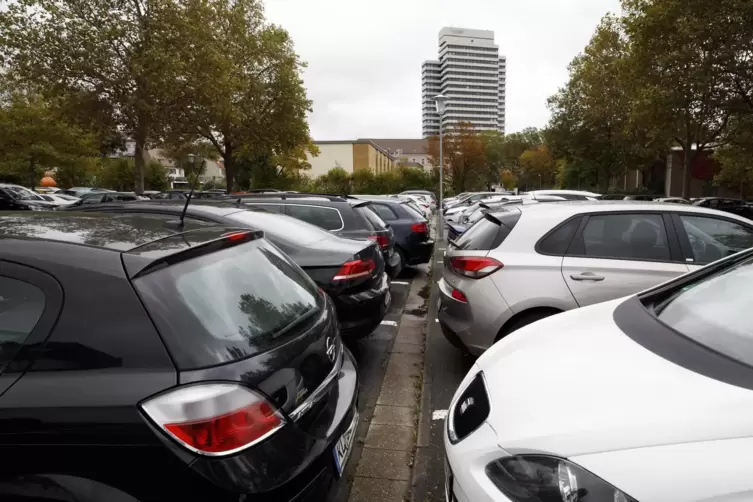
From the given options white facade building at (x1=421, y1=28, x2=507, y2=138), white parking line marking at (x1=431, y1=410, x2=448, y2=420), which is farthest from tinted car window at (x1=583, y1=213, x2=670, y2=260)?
white facade building at (x1=421, y1=28, x2=507, y2=138)

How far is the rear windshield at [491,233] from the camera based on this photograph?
170 inches

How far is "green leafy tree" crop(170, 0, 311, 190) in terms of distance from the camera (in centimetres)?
2117

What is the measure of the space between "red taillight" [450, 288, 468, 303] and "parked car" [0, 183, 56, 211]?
18843mm

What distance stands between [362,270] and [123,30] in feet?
55.0

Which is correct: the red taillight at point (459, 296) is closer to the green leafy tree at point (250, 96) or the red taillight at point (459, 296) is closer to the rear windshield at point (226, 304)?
the rear windshield at point (226, 304)

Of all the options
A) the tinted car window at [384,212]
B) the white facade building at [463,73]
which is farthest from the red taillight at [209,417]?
the white facade building at [463,73]

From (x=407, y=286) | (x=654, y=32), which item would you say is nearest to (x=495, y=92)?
(x=654, y=32)

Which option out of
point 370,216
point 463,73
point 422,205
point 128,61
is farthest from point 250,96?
point 463,73

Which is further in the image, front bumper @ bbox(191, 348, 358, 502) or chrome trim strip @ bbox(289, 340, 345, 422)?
chrome trim strip @ bbox(289, 340, 345, 422)

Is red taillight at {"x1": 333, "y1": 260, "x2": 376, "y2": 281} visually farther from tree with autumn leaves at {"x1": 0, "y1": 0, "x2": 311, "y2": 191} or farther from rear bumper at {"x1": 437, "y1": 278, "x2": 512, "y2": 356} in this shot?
tree with autumn leaves at {"x1": 0, "y1": 0, "x2": 311, "y2": 191}

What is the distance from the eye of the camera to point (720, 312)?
2.25m

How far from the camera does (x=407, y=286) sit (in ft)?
29.5

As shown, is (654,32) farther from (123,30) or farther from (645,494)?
(645,494)

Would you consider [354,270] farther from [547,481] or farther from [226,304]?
[547,481]
